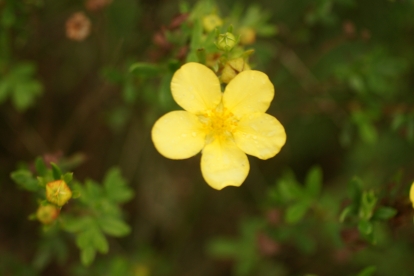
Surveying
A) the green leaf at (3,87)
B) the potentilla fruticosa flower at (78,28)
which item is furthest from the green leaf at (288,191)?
the green leaf at (3,87)

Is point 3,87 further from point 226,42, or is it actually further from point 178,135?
point 226,42

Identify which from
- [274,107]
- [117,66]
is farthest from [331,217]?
[117,66]

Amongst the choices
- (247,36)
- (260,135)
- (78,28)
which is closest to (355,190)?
(260,135)

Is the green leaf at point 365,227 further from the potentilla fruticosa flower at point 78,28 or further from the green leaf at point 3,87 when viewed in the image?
the green leaf at point 3,87

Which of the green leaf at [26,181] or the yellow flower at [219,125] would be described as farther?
the green leaf at [26,181]

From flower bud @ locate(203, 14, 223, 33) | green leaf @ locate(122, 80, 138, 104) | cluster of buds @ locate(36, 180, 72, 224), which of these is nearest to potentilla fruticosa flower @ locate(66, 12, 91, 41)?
green leaf @ locate(122, 80, 138, 104)

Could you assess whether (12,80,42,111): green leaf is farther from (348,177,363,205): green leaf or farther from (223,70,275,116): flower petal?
(348,177,363,205): green leaf
